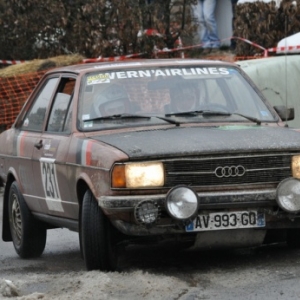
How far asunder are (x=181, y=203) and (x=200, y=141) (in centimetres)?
57

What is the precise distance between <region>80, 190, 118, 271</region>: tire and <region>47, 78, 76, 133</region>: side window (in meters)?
1.18

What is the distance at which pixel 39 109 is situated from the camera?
10227 mm

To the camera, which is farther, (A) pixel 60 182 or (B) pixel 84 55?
(B) pixel 84 55

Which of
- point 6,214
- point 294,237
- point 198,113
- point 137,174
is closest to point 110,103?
point 198,113

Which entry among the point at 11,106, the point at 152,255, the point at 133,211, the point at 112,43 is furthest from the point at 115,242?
the point at 112,43

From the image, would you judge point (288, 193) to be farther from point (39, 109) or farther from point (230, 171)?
point (39, 109)

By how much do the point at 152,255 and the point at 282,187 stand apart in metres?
1.75

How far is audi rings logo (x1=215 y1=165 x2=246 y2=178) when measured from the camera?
8.10 m

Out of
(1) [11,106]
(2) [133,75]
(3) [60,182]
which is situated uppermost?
(2) [133,75]

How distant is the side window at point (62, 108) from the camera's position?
9.41 meters

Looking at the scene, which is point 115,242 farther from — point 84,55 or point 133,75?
point 84,55

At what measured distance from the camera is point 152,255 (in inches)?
372

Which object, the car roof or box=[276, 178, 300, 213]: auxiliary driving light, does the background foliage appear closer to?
the car roof

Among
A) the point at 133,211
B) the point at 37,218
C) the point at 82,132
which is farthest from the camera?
the point at 37,218
